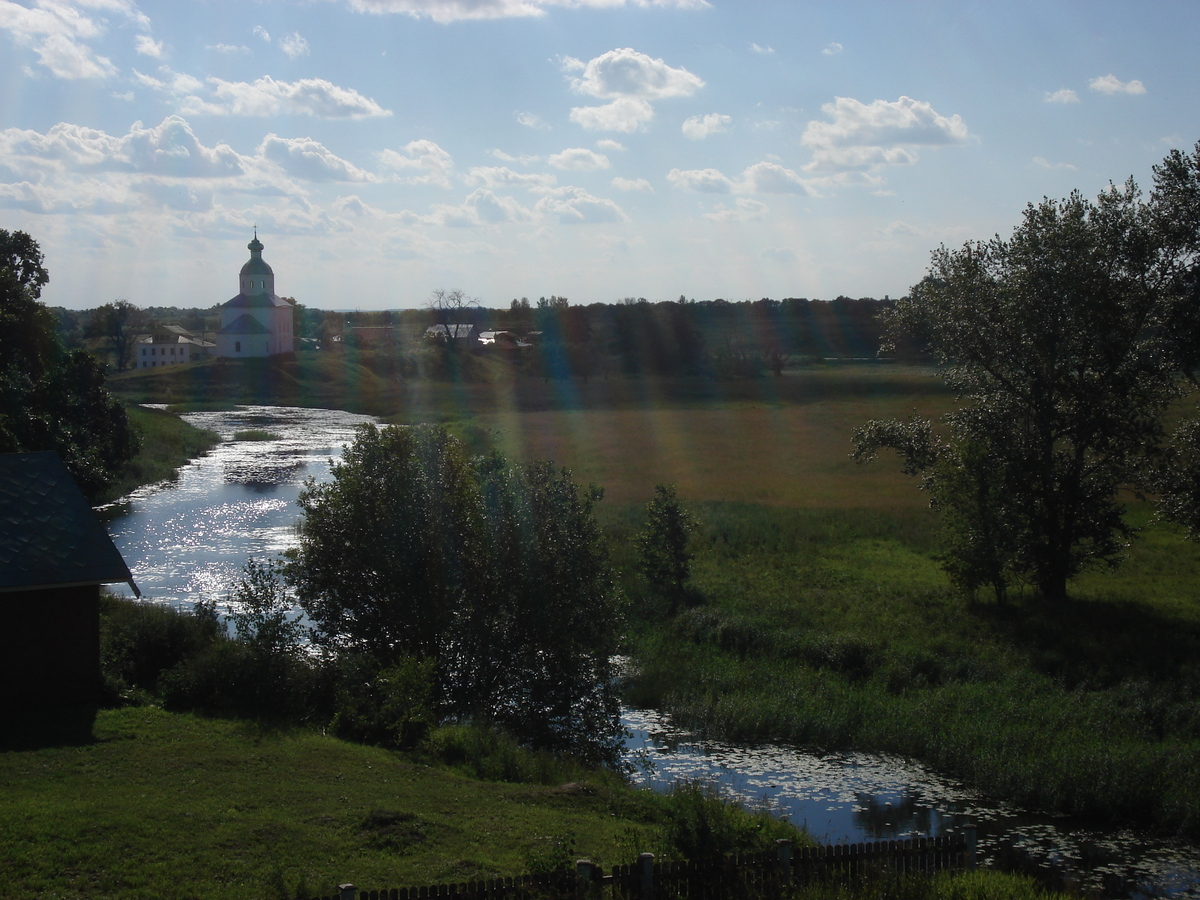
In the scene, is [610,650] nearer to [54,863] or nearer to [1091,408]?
[54,863]

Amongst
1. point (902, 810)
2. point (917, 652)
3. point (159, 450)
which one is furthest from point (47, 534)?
point (159, 450)

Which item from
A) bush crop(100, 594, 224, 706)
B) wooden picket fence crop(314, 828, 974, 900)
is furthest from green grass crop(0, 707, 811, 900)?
bush crop(100, 594, 224, 706)

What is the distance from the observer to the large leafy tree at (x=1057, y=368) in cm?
2477

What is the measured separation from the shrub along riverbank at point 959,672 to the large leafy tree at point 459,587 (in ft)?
10.3

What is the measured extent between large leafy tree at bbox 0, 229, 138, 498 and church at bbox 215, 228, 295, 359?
7379cm

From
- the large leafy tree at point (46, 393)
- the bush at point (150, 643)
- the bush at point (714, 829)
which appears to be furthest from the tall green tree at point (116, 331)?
the bush at point (714, 829)

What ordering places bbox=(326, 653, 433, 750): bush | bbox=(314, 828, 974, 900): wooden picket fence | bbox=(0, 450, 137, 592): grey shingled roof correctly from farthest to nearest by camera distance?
1. bbox=(326, 653, 433, 750): bush
2. bbox=(0, 450, 137, 592): grey shingled roof
3. bbox=(314, 828, 974, 900): wooden picket fence

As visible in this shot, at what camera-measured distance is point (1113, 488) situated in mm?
26000

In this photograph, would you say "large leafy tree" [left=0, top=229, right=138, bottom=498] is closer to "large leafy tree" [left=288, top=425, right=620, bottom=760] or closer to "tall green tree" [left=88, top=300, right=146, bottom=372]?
"large leafy tree" [left=288, top=425, right=620, bottom=760]

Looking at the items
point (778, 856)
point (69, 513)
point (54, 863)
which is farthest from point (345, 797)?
point (69, 513)

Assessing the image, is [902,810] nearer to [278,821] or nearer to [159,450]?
[278,821]

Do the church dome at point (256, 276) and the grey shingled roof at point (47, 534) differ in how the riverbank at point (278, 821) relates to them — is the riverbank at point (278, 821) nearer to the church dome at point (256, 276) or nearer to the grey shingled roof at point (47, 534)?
the grey shingled roof at point (47, 534)

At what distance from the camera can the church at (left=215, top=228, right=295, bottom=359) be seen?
120688mm

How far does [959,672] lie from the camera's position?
22344 millimetres
